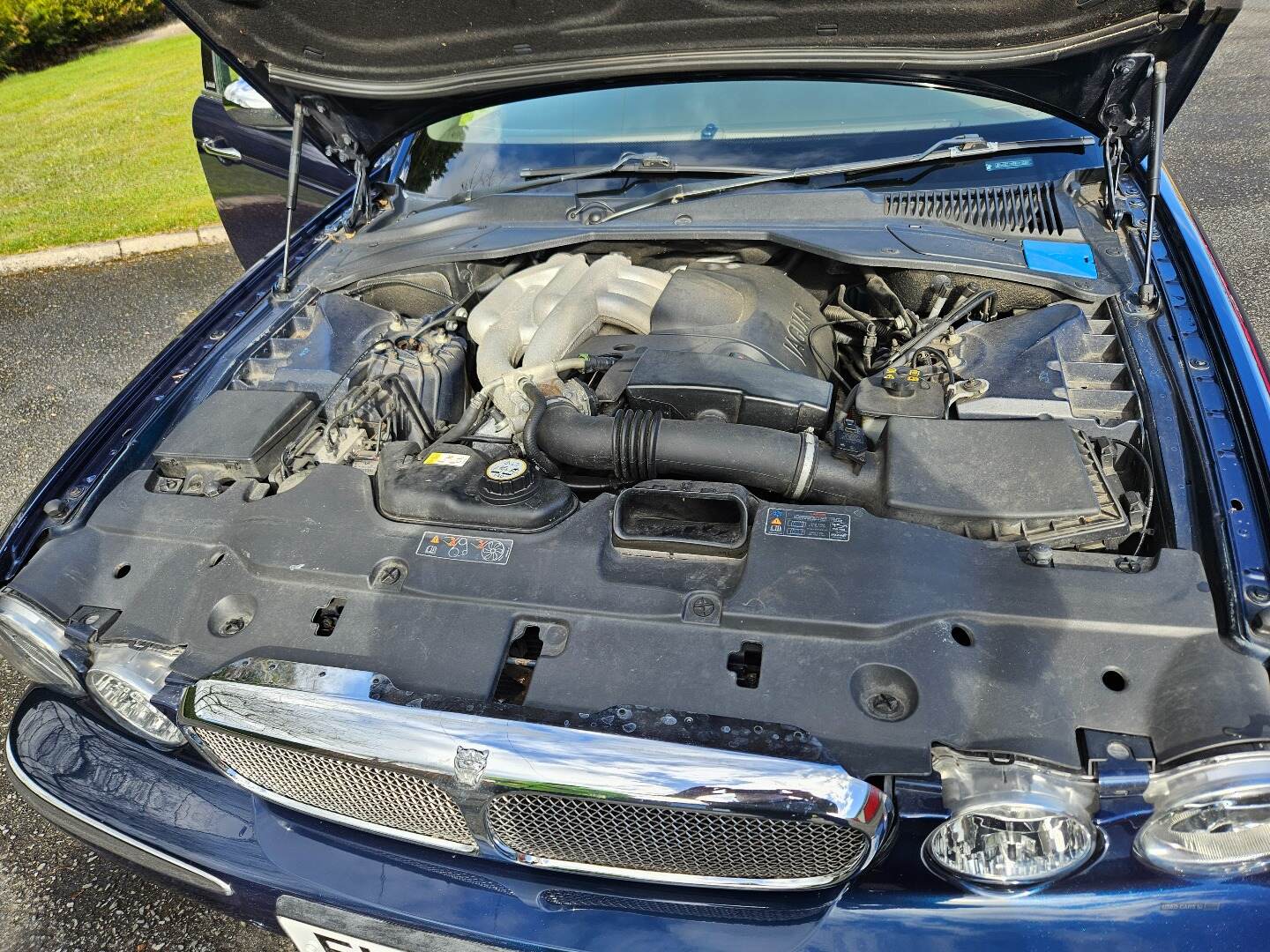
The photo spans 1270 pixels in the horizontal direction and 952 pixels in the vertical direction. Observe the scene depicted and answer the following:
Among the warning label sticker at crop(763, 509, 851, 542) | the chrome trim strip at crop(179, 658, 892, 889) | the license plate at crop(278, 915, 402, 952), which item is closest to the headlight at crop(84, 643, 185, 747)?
the chrome trim strip at crop(179, 658, 892, 889)

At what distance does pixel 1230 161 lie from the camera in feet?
16.3

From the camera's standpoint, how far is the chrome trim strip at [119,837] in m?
1.37

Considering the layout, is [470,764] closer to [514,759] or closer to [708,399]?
[514,759]

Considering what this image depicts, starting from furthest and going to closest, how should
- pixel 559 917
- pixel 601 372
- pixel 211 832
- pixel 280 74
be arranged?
pixel 280 74 < pixel 601 372 < pixel 211 832 < pixel 559 917

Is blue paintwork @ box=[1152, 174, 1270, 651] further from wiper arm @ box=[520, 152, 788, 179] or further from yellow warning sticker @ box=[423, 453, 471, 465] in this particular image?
yellow warning sticker @ box=[423, 453, 471, 465]

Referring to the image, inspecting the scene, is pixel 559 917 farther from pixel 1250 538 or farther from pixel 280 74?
pixel 280 74

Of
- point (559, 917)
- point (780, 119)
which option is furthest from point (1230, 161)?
point (559, 917)

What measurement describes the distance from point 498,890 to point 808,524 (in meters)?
0.74

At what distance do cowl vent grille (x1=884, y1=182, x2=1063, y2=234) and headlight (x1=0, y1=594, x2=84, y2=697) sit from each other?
6.48ft

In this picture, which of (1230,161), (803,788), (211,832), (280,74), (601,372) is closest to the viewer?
(803,788)

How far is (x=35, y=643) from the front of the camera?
4.76 feet

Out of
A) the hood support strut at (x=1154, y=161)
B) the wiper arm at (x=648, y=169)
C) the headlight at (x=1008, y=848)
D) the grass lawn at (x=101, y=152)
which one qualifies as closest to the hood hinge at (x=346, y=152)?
the wiper arm at (x=648, y=169)

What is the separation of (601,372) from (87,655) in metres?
1.11

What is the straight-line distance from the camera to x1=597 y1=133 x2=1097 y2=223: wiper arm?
2.18 meters
